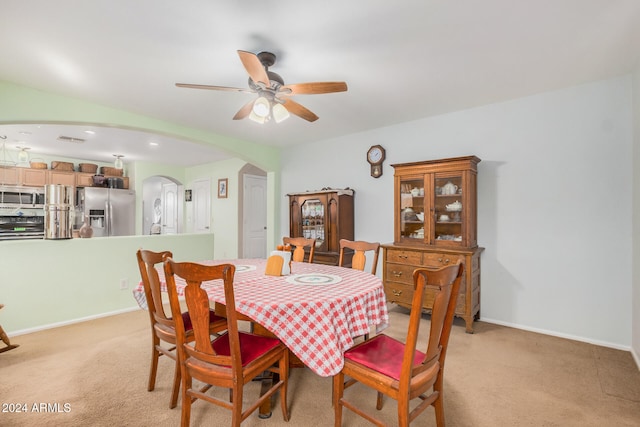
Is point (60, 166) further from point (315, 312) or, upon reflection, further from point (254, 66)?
→ point (315, 312)

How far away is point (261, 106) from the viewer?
2.20 meters

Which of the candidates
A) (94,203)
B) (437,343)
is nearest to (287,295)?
(437,343)

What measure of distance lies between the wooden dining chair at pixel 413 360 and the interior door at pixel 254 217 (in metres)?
4.95

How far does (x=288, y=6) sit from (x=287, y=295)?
1636mm

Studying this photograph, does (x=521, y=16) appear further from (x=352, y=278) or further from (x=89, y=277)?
(x=89, y=277)

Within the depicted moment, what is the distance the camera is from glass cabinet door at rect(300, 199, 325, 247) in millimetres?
4348

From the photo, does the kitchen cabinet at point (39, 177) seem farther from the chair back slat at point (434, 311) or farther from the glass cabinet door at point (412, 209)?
the chair back slat at point (434, 311)

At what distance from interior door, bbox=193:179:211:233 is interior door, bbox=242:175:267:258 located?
1054 millimetres

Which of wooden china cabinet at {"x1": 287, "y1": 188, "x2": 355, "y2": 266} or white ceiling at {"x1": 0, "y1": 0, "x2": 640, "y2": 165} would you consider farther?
wooden china cabinet at {"x1": 287, "y1": 188, "x2": 355, "y2": 266}

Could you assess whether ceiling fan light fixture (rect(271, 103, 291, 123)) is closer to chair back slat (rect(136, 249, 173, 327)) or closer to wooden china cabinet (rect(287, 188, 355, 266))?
chair back slat (rect(136, 249, 173, 327))

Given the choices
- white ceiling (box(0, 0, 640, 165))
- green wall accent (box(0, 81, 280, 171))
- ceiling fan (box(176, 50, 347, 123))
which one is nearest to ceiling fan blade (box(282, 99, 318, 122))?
ceiling fan (box(176, 50, 347, 123))

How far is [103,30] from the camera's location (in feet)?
6.59

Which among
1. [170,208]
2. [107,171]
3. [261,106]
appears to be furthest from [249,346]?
[170,208]

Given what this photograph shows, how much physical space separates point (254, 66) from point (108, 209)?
5788 mm
